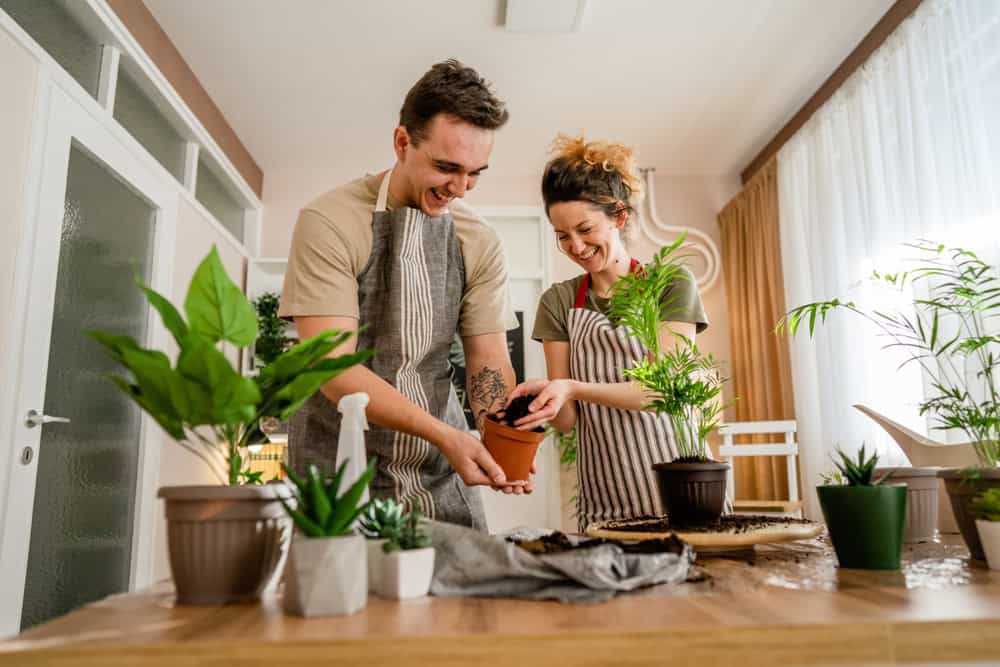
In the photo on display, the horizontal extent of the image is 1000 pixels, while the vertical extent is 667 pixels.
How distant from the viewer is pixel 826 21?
328 centimetres

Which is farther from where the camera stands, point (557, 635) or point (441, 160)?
point (441, 160)

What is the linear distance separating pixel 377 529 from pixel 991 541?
2.52 ft

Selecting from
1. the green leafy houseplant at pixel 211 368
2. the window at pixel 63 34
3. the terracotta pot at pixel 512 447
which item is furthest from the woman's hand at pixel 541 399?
the window at pixel 63 34

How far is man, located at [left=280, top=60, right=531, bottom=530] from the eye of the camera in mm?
1360

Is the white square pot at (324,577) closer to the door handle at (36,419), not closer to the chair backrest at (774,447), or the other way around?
the door handle at (36,419)

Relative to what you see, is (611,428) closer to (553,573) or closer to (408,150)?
(408,150)

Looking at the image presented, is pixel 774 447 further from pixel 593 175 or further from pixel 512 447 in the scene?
pixel 512 447

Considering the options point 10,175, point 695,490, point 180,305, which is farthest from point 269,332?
point 695,490

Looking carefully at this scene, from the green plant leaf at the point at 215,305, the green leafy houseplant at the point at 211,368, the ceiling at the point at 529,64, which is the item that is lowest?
the green leafy houseplant at the point at 211,368

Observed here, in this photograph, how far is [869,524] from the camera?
33.6 inches

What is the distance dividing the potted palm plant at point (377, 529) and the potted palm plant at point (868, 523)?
1.74ft

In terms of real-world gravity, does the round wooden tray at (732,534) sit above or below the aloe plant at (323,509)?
below

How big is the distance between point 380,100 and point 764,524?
137 inches

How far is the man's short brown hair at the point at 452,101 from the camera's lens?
1438mm
